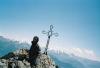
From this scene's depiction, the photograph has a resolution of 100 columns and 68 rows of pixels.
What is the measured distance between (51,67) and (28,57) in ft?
10.2

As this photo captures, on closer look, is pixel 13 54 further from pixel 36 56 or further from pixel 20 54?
pixel 36 56

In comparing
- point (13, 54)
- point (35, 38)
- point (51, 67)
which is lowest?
point (51, 67)

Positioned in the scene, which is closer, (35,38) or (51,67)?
(35,38)

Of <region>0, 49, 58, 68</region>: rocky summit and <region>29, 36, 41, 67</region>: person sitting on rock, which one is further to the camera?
Result: <region>29, 36, 41, 67</region>: person sitting on rock

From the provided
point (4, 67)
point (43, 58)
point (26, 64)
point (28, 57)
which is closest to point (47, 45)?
point (43, 58)

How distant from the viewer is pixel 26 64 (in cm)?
1798

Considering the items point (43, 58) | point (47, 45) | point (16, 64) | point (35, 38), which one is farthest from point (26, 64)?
point (47, 45)

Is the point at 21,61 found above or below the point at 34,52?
below

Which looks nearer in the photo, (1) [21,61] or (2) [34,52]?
(1) [21,61]

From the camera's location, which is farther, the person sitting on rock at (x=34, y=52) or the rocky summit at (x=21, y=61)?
the person sitting on rock at (x=34, y=52)

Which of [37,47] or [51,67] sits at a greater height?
[37,47]

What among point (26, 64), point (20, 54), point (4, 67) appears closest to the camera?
point (4, 67)

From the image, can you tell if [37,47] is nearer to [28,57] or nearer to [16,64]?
[28,57]

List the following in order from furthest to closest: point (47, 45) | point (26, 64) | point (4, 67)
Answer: point (47, 45), point (26, 64), point (4, 67)
